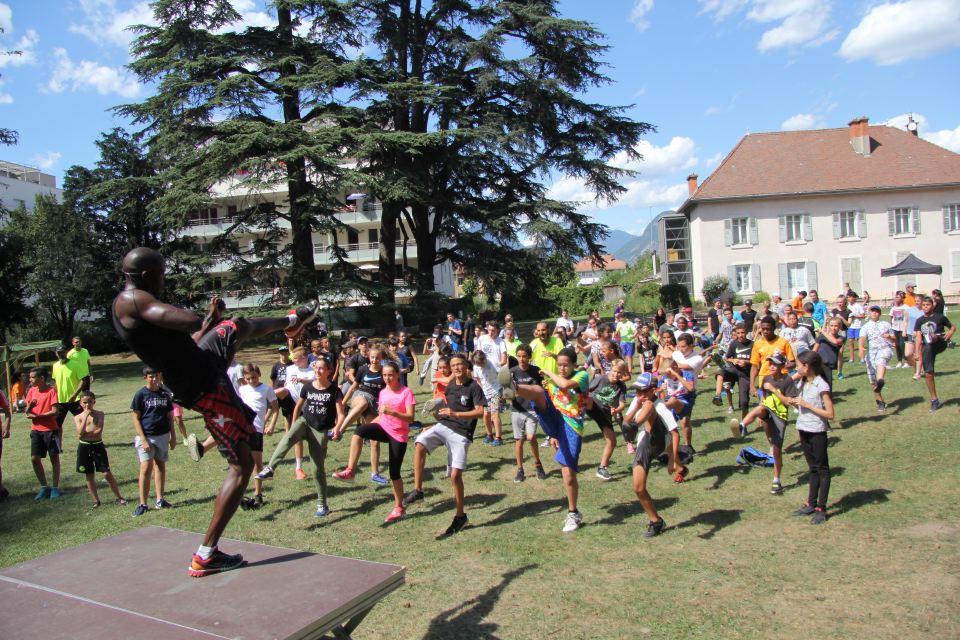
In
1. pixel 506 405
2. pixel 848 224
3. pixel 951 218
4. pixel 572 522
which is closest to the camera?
pixel 572 522

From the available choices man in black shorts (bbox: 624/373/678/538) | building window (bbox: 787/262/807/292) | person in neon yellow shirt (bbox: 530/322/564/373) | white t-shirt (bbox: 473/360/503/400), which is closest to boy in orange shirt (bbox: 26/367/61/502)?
white t-shirt (bbox: 473/360/503/400)

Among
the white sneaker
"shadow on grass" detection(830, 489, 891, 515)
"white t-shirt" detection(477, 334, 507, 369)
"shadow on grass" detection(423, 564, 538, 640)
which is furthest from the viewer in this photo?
"white t-shirt" detection(477, 334, 507, 369)

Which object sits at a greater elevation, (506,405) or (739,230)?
(739,230)

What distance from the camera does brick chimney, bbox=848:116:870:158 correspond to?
3962cm

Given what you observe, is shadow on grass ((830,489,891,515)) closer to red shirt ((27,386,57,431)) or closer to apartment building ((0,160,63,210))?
red shirt ((27,386,57,431))

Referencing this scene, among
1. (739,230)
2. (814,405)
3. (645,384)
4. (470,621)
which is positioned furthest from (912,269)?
(470,621)

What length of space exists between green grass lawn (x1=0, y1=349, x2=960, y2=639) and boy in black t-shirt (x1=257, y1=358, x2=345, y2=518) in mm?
494

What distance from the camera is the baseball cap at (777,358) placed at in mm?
8578

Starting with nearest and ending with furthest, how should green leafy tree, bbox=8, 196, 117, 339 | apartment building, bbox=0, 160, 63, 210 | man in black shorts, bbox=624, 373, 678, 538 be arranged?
man in black shorts, bbox=624, 373, 678, 538 < green leafy tree, bbox=8, 196, 117, 339 < apartment building, bbox=0, 160, 63, 210

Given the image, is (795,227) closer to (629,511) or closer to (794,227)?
(794,227)

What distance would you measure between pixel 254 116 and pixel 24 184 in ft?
130

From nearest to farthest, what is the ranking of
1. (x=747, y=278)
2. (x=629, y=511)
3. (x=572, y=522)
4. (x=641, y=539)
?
(x=641, y=539) → (x=572, y=522) → (x=629, y=511) → (x=747, y=278)

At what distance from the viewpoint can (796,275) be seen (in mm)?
39000

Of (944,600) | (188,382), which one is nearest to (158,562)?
(188,382)
